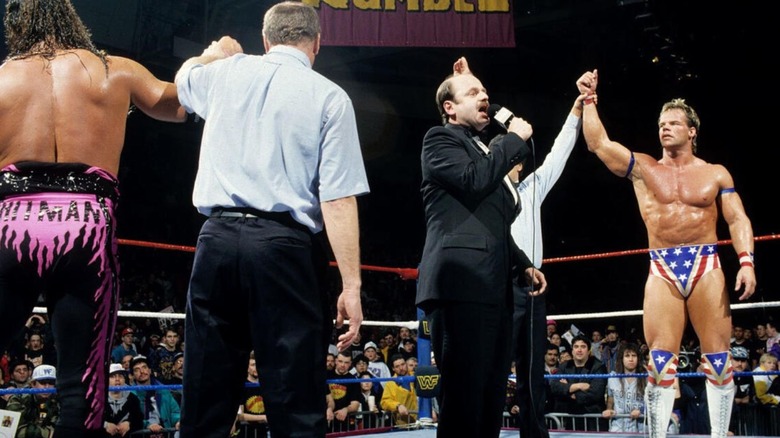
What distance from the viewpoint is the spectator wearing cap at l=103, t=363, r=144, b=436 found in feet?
14.0

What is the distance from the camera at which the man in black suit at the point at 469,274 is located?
1.84 m

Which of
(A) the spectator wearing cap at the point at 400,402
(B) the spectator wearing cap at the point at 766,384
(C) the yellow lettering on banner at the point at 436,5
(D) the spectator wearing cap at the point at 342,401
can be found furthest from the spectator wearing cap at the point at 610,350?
(C) the yellow lettering on banner at the point at 436,5

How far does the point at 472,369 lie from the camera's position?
6.01 feet

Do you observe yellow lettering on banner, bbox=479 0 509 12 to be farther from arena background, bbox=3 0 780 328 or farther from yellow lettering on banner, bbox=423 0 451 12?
arena background, bbox=3 0 780 328

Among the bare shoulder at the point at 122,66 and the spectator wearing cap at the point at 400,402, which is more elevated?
the bare shoulder at the point at 122,66

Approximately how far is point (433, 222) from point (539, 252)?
1.21m

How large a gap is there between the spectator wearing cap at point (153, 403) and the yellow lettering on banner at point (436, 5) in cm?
411

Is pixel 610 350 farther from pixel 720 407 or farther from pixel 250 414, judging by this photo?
pixel 720 407

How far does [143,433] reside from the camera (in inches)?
175

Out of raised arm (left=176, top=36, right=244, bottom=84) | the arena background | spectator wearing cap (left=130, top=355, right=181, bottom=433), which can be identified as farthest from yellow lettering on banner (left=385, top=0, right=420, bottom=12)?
raised arm (left=176, top=36, right=244, bottom=84)

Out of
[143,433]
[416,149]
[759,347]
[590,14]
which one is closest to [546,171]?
[143,433]

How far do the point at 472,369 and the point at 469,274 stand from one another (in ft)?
0.75

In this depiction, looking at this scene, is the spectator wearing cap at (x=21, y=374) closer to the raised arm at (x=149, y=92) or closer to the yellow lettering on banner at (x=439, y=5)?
the raised arm at (x=149, y=92)

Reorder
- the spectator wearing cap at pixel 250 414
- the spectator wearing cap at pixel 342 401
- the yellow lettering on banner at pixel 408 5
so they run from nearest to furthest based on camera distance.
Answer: the spectator wearing cap at pixel 250 414 → the spectator wearing cap at pixel 342 401 → the yellow lettering on banner at pixel 408 5
